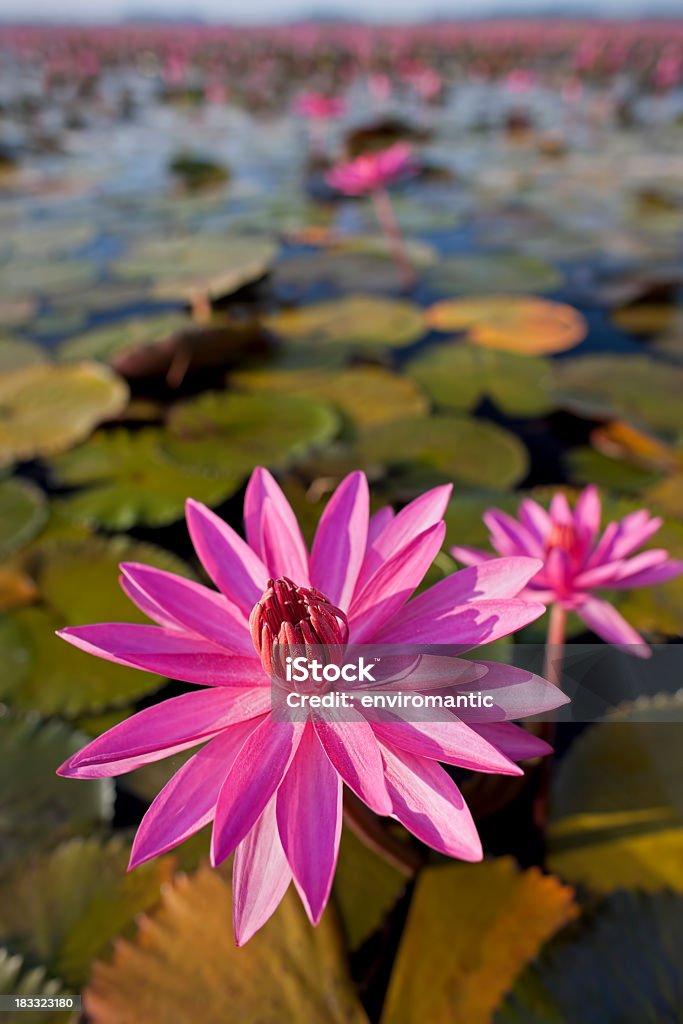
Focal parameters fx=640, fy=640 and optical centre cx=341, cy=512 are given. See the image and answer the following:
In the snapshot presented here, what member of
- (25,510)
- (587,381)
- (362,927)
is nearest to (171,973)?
(362,927)

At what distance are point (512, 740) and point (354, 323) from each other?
2.36 m

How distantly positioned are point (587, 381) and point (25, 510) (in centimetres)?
184

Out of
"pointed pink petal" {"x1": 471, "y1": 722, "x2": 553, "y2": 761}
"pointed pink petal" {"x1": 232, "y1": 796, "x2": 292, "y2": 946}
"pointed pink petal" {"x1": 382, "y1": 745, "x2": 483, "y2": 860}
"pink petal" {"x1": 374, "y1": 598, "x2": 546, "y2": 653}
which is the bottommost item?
"pointed pink petal" {"x1": 232, "y1": 796, "x2": 292, "y2": 946}

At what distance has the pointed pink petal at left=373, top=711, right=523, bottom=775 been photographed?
0.56 m

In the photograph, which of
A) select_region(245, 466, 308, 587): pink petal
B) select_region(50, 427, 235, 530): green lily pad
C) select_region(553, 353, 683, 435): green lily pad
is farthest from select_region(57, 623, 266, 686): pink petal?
select_region(553, 353, 683, 435): green lily pad

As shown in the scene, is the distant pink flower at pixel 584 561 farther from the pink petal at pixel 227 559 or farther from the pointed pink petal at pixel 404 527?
the pink petal at pixel 227 559

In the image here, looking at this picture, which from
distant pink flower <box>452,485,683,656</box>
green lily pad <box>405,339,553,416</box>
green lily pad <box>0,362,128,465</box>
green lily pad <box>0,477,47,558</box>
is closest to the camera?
distant pink flower <box>452,485,683,656</box>

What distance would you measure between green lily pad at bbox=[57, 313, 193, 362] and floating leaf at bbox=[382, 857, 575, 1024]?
2.09 meters

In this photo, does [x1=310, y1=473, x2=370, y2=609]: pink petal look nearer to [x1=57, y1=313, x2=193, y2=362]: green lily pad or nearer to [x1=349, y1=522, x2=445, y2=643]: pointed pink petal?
[x1=349, y1=522, x2=445, y2=643]: pointed pink petal

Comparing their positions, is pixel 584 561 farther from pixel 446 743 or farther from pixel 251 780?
pixel 251 780

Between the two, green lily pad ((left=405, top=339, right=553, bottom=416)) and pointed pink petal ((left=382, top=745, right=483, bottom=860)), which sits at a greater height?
pointed pink petal ((left=382, top=745, right=483, bottom=860))

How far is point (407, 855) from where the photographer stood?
0.91 metres

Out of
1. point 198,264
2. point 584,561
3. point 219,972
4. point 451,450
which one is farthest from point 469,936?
point 198,264

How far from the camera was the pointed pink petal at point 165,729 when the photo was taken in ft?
1.91
